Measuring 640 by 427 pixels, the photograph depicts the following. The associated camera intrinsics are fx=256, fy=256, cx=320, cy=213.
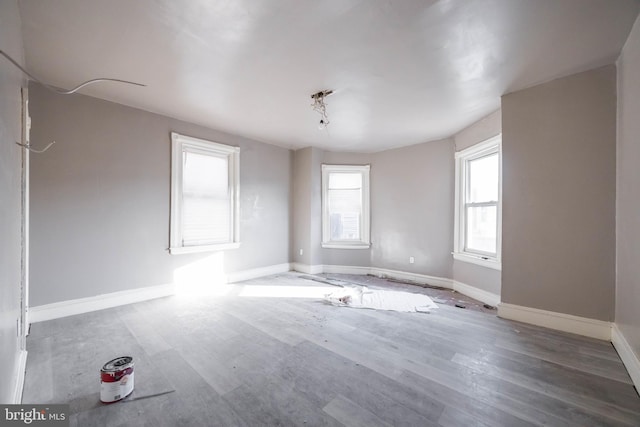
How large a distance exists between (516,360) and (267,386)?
2.04 meters

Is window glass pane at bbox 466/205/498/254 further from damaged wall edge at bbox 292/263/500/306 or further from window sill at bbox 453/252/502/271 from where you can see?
damaged wall edge at bbox 292/263/500/306

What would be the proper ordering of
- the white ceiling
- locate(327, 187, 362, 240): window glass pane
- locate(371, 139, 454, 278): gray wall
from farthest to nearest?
locate(327, 187, 362, 240): window glass pane < locate(371, 139, 454, 278): gray wall < the white ceiling

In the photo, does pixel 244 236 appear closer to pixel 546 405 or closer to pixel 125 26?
pixel 125 26

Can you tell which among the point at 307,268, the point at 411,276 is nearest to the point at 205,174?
the point at 307,268

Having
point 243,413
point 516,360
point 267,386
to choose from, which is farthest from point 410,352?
point 243,413

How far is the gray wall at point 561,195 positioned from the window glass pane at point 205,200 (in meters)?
4.13

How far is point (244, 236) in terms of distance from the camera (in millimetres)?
4762

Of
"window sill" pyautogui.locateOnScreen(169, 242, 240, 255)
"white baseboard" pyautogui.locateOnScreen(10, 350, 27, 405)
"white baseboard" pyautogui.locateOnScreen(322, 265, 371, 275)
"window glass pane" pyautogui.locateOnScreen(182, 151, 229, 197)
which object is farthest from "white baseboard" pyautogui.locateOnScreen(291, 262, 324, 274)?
"white baseboard" pyautogui.locateOnScreen(10, 350, 27, 405)

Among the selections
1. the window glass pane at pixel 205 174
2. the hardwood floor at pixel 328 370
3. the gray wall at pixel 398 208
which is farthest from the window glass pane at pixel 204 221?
the gray wall at pixel 398 208

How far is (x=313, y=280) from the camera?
473 cm

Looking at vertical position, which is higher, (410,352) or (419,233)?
(419,233)

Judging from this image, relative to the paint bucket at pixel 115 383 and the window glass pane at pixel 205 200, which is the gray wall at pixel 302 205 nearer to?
the window glass pane at pixel 205 200

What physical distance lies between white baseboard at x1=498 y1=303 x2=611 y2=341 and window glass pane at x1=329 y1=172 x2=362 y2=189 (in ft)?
11.0

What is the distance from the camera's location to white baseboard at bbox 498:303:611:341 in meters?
2.47
